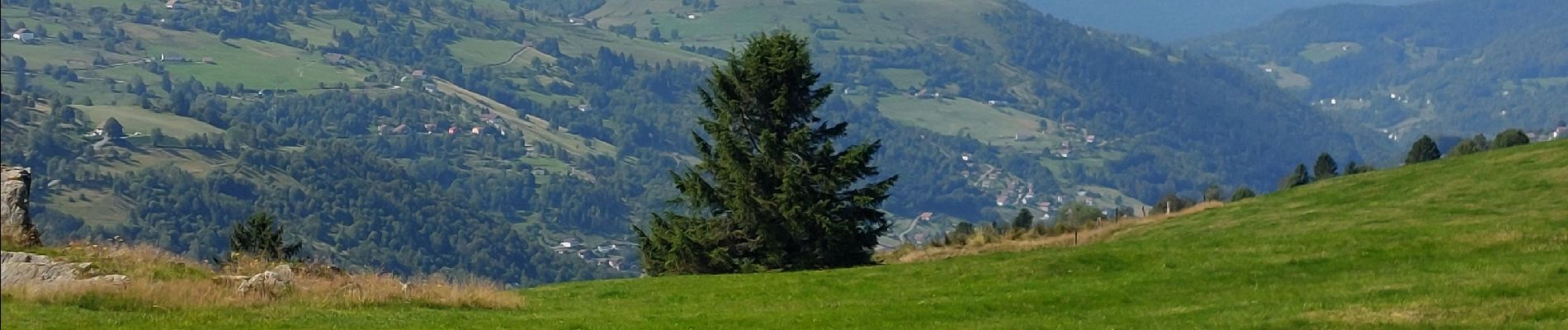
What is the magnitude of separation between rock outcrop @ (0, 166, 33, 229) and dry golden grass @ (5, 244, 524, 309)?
73 cm

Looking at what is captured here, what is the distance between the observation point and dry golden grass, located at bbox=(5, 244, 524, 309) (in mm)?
17656

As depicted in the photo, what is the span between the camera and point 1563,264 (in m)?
22.9

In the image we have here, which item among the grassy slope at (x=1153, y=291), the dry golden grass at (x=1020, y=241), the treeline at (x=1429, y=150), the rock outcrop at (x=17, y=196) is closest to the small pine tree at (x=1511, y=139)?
the treeline at (x=1429, y=150)

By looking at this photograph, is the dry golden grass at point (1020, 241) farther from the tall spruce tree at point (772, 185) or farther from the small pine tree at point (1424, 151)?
the small pine tree at point (1424, 151)

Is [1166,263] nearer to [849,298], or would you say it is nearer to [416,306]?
[849,298]

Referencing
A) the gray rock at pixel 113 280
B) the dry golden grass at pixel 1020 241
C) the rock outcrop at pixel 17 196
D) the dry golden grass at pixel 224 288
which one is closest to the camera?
the dry golden grass at pixel 224 288

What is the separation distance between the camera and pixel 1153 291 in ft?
79.4

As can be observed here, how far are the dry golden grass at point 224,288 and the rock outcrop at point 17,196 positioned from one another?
73cm

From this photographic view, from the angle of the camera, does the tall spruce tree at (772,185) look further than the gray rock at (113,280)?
Yes

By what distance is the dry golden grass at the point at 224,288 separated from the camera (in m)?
17.7

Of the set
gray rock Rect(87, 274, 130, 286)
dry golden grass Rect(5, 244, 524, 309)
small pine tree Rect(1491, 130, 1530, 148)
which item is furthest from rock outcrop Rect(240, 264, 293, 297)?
small pine tree Rect(1491, 130, 1530, 148)

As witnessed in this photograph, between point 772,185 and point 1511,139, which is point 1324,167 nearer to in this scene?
point 1511,139

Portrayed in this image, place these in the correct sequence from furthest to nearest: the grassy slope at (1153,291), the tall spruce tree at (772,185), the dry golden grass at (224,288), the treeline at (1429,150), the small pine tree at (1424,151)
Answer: the small pine tree at (1424,151) → the treeline at (1429,150) → the tall spruce tree at (772,185) → the grassy slope at (1153,291) → the dry golden grass at (224,288)

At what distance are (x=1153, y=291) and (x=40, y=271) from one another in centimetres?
1424
